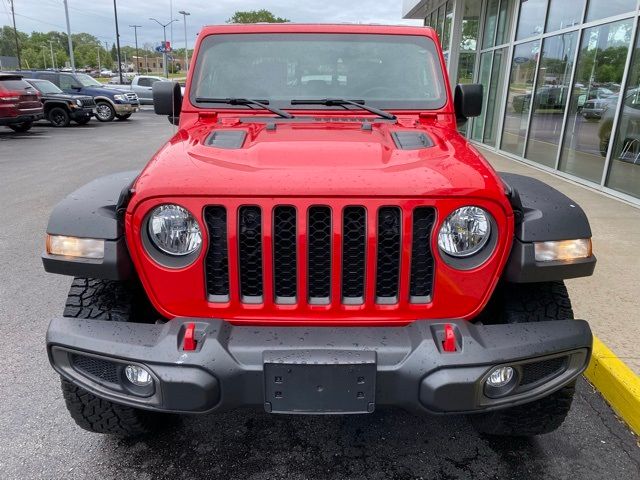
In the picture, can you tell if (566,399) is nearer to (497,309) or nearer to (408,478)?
(497,309)

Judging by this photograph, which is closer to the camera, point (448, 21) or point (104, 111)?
point (448, 21)

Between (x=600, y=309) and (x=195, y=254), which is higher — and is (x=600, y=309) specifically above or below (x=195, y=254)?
below

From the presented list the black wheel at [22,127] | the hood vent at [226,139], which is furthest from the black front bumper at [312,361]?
the black wheel at [22,127]

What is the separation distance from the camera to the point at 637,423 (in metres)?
2.62

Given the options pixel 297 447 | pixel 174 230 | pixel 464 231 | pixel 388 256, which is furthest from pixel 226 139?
pixel 297 447

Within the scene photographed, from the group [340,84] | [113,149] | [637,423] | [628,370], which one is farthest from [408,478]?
[113,149]

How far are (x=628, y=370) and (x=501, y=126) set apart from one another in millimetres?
9897

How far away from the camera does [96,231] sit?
A: 2.02m

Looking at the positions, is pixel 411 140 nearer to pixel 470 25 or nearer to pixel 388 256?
pixel 388 256

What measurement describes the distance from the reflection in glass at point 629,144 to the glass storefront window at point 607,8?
67cm

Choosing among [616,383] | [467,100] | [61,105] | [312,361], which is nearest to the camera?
[312,361]

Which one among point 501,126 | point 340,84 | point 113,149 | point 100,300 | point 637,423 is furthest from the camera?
point 113,149

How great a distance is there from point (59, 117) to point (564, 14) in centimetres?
1636

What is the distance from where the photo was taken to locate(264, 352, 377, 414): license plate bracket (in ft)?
5.82
